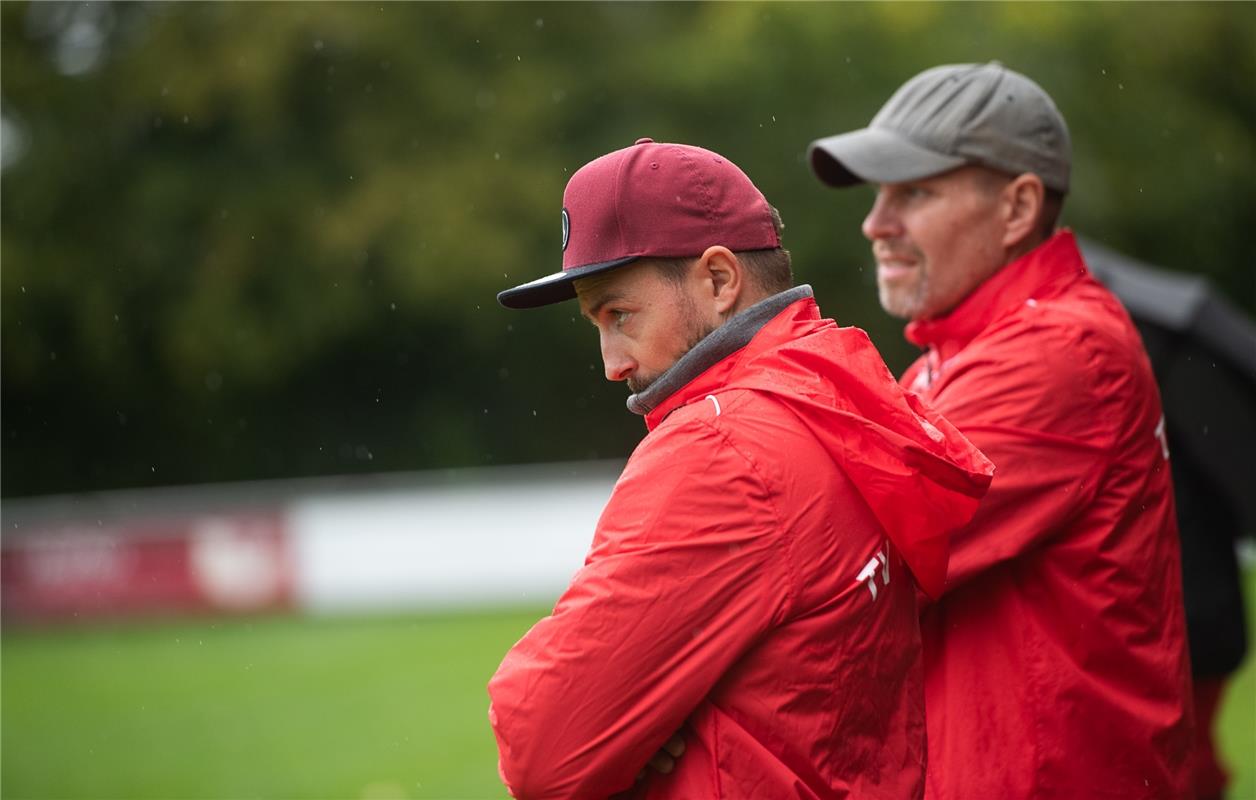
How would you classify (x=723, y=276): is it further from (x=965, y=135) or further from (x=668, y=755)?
(x=965, y=135)

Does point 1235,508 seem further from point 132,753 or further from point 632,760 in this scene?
point 132,753

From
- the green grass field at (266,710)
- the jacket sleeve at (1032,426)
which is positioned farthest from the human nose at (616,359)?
the green grass field at (266,710)

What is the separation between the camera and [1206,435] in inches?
177

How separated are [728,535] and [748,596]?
94mm

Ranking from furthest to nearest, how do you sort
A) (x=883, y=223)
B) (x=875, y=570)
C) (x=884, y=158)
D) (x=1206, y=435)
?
(x=1206, y=435) < (x=883, y=223) < (x=884, y=158) < (x=875, y=570)

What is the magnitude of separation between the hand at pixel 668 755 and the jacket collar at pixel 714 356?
0.51 metres

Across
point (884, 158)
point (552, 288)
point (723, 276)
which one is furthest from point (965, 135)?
point (552, 288)

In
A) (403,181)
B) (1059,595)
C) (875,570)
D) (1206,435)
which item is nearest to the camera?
(875,570)

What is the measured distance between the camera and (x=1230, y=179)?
850 inches

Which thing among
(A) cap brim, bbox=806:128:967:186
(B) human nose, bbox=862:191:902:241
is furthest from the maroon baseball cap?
(B) human nose, bbox=862:191:902:241

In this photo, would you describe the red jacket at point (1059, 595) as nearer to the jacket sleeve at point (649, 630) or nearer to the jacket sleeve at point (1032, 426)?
the jacket sleeve at point (1032, 426)

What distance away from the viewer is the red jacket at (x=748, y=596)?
6.70 feet

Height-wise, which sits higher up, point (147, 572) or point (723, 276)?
point (723, 276)

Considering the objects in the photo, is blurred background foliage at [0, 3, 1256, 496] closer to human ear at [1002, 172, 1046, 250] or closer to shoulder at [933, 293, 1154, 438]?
human ear at [1002, 172, 1046, 250]
